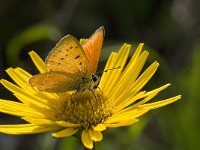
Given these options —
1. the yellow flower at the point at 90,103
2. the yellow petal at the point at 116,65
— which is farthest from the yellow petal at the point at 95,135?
the yellow petal at the point at 116,65

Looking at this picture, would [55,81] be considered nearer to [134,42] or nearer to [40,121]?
[40,121]

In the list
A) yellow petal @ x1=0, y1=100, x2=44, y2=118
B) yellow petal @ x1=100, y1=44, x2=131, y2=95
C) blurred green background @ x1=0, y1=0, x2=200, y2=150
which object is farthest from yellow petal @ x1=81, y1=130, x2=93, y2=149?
blurred green background @ x1=0, y1=0, x2=200, y2=150

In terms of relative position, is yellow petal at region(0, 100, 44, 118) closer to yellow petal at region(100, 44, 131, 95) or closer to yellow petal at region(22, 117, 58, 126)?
yellow petal at region(22, 117, 58, 126)

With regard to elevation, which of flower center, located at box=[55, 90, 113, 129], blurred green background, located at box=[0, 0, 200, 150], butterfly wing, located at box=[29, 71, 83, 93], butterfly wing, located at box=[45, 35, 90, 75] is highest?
blurred green background, located at box=[0, 0, 200, 150]

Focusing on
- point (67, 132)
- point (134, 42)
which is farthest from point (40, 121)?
point (134, 42)

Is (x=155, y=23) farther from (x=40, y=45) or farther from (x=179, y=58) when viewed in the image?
(x=40, y=45)

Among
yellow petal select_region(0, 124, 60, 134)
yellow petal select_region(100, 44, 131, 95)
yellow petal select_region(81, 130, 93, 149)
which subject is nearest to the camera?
yellow petal select_region(81, 130, 93, 149)

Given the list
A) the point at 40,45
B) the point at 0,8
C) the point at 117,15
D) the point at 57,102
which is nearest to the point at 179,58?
the point at 117,15

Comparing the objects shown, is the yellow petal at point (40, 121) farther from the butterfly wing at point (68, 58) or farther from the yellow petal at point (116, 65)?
the yellow petal at point (116, 65)
